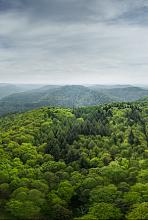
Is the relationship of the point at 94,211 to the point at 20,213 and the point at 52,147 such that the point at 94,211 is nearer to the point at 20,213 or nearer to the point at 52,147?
the point at 20,213

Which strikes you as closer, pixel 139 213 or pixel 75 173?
pixel 139 213

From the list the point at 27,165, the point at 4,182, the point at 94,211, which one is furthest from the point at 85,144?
the point at 94,211

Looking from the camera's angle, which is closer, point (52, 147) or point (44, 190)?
point (44, 190)

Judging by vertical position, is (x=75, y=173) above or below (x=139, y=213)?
below

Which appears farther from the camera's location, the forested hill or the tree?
the forested hill

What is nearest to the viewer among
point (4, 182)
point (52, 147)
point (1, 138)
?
point (4, 182)

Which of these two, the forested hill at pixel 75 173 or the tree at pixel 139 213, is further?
the forested hill at pixel 75 173

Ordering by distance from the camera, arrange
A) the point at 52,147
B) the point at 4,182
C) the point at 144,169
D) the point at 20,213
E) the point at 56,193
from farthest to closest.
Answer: the point at 52,147 < the point at 144,169 < the point at 4,182 < the point at 56,193 < the point at 20,213
